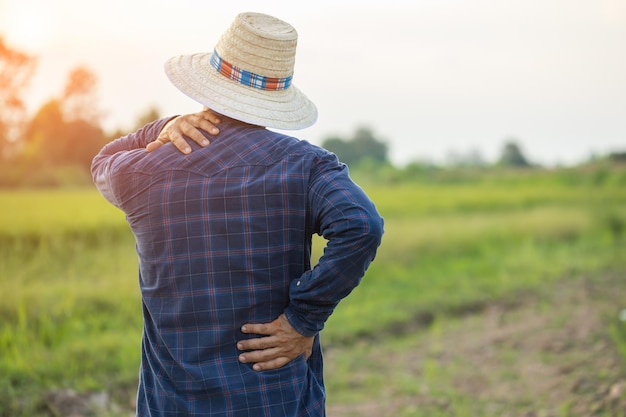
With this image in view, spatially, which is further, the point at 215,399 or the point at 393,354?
the point at 393,354

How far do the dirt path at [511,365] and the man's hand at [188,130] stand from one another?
2473 millimetres

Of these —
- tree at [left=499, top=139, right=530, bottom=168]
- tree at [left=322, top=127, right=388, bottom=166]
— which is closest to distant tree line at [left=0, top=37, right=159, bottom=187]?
tree at [left=322, top=127, right=388, bottom=166]

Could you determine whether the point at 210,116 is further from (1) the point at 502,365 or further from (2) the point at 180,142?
(1) the point at 502,365

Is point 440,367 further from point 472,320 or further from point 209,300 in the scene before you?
point 209,300

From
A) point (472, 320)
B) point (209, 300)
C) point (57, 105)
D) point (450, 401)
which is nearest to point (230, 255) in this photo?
point (209, 300)

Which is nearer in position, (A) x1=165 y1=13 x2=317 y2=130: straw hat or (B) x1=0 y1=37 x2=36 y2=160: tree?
(A) x1=165 y1=13 x2=317 y2=130: straw hat

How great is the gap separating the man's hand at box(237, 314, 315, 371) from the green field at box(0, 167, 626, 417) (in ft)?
7.08

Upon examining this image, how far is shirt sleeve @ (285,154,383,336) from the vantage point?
1666 mm

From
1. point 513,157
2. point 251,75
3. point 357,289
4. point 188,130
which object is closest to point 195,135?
point 188,130

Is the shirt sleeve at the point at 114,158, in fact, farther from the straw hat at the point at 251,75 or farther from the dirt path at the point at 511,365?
the dirt path at the point at 511,365

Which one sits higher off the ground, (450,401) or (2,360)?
(450,401)

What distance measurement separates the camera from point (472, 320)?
5.85 meters

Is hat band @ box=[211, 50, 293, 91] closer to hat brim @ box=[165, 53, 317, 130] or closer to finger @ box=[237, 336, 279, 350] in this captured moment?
hat brim @ box=[165, 53, 317, 130]

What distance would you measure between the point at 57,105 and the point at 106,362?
2.73m
